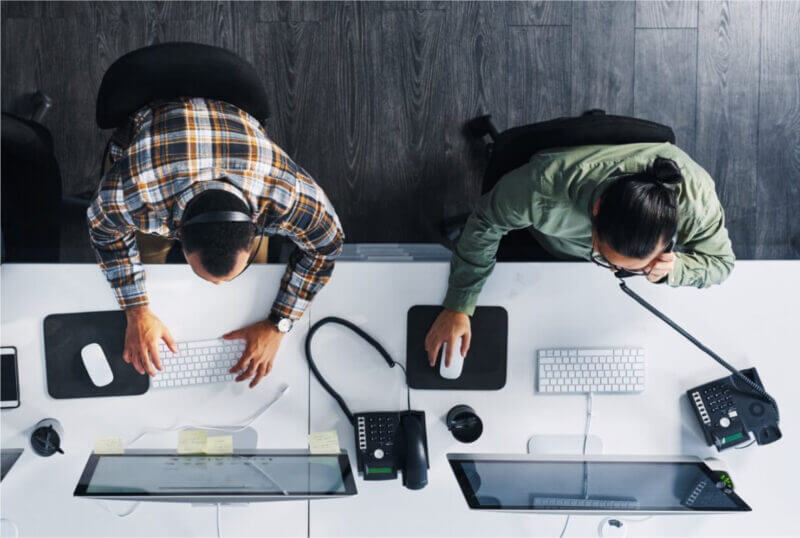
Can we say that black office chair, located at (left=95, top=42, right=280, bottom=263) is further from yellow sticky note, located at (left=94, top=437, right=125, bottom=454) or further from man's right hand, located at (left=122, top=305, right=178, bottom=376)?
yellow sticky note, located at (left=94, top=437, right=125, bottom=454)

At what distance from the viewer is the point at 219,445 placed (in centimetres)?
147

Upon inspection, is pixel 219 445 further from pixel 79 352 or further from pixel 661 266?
pixel 661 266

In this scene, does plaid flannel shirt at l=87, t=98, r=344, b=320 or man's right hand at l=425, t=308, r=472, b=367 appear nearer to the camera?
plaid flannel shirt at l=87, t=98, r=344, b=320

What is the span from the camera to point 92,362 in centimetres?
150

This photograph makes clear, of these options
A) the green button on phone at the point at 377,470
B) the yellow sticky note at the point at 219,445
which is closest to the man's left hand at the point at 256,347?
the yellow sticky note at the point at 219,445

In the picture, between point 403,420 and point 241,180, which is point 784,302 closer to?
point 403,420

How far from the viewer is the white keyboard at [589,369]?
5.14 ft

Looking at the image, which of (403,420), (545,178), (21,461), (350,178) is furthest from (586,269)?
(21,461)

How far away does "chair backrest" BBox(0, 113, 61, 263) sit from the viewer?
1597mm

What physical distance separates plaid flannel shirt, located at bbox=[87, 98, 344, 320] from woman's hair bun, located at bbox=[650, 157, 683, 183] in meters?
0.74

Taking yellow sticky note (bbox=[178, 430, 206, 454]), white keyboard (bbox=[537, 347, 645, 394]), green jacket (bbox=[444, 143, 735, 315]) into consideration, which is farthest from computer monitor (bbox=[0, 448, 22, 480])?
white keyboard (bbox=[537, 347, 645, 394])

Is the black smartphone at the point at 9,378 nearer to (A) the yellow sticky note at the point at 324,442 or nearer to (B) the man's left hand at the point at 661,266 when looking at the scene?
(A) the yellow sticky note at the point at 324,442

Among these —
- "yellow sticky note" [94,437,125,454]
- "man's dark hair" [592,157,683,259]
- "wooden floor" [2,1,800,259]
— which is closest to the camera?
"man's dark hair" [592,157,683,259]

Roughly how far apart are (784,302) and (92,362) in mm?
1774
